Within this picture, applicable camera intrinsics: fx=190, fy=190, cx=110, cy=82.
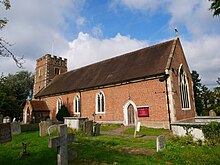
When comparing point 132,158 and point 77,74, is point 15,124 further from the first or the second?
point 77,74

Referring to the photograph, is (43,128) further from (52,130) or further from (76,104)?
(76,104)

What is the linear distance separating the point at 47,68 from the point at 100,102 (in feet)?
61.0

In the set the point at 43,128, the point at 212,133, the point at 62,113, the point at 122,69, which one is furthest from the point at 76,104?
the point at 212,133

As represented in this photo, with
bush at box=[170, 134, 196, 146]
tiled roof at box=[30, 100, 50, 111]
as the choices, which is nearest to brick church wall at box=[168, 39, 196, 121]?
bush at box=[170, 134, 196, 146]

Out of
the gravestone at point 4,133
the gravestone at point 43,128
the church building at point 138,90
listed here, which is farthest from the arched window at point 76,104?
the gravestone at point 4,133

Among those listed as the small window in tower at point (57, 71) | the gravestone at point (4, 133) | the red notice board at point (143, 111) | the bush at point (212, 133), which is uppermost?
the small window in tower at point (57, 71)

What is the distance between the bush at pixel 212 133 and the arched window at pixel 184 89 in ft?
29.9

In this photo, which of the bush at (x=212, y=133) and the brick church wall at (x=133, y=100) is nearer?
the bush at (x=212, y=133)

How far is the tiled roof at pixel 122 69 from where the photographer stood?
66.9 ft

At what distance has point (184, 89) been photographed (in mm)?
21578

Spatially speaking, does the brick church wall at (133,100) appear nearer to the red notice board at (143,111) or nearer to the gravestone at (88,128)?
the red notice board at (143,111)

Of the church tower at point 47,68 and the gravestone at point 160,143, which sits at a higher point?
the church tower at point 47,68

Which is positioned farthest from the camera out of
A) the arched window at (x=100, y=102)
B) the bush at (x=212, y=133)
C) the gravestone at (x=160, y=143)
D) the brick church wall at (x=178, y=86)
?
the arched window at (x=100, y=102)

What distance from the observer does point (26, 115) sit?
3148 cm
